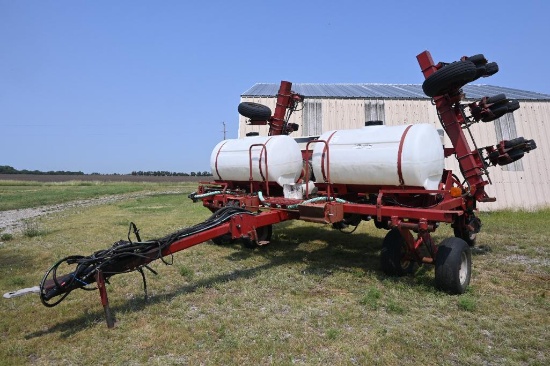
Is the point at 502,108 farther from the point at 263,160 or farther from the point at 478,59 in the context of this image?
the point at 263,160

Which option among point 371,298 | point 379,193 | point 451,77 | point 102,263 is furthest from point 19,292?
point 451,77

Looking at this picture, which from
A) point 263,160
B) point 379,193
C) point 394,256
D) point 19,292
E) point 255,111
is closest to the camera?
point 19,292

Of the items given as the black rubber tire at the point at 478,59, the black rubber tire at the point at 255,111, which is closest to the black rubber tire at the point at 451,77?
the black rubber tire at the point at 478,59

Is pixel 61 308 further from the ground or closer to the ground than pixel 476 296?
further from the ground

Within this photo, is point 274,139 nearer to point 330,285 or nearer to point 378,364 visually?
point 330,285

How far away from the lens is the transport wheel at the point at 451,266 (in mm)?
5156

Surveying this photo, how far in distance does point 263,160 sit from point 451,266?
378 cm

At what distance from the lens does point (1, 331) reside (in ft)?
14.8

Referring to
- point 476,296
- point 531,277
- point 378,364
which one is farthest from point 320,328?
point 531,277

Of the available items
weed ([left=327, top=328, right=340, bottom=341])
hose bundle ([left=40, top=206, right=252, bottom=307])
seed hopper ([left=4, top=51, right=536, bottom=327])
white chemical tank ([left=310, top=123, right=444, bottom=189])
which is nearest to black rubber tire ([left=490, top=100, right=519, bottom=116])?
seed hopper ([left=4, top=51, right=536, bottom=327])

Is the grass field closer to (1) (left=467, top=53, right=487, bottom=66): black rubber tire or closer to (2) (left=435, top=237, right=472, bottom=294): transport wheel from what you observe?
(2) (left=435, top=237, right=472, bottom=294): transport wheel

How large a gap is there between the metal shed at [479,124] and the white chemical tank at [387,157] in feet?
28.3

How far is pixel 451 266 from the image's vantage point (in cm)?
516

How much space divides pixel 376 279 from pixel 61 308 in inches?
174
